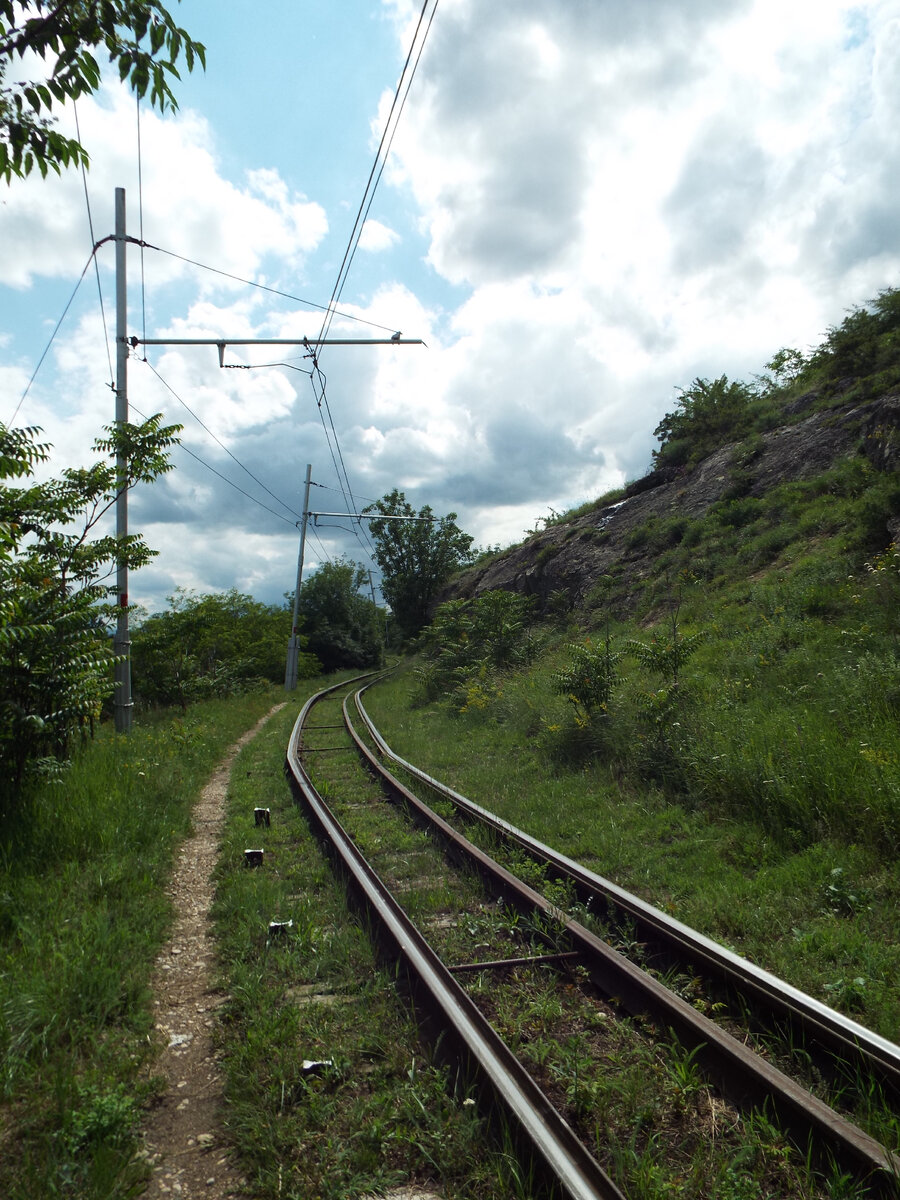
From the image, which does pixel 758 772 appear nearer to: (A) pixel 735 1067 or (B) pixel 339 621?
(A) pixel 735 1067

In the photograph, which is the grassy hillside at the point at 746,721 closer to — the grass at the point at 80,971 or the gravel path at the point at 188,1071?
the gravel path at the point at 188,1071

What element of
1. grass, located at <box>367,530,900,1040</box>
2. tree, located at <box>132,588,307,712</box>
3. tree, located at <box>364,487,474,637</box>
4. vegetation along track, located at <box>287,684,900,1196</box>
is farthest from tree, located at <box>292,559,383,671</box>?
vegetation along track, located at <box>287,684,900,1196</box>

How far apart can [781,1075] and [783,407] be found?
20.0 meters

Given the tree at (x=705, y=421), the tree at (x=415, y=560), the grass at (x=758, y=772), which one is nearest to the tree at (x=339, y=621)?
the tree at (x=415, y=560)

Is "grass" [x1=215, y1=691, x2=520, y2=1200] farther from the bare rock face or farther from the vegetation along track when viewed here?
the bare rock face

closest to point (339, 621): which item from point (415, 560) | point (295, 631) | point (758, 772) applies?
point (415, 560)

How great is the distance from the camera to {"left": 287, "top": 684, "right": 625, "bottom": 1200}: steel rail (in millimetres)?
2365

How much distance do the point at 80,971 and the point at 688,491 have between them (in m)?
19.4

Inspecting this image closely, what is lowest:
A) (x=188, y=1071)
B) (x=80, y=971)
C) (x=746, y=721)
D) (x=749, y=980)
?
(x=188, y=1071)

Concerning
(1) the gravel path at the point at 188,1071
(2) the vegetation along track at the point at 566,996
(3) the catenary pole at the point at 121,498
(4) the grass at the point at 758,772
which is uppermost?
(3) the catenary pole at the point at 121,498

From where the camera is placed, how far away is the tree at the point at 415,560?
48.8 meters

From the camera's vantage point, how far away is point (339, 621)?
2042 inches

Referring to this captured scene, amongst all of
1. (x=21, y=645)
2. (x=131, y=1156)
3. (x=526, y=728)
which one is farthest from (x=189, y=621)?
(x=131, y=1156)

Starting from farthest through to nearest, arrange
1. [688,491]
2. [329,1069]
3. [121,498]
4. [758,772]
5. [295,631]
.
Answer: [295,631]
[688,491]
[121,498]
[758,772]
[329,1069]
